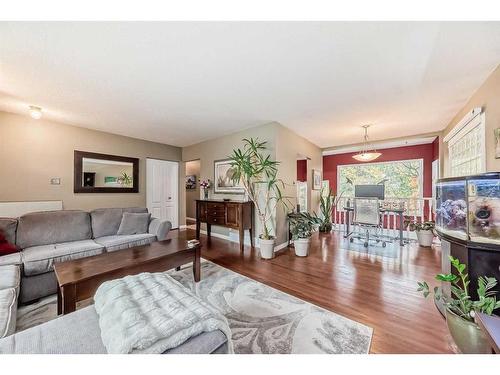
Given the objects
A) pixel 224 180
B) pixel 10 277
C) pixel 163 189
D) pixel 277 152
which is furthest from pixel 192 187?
pixel 10 277

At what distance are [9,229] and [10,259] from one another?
606 mm

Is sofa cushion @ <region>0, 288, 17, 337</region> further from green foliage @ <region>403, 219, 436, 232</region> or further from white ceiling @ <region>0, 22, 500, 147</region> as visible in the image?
green foliage @ <region>403, 219, 436, 232</region>

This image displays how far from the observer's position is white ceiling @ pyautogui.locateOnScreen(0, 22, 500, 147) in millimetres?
1479

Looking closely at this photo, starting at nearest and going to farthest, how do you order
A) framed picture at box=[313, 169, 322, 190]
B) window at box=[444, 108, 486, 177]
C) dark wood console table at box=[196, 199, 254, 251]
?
window at box=[444, 108, 486, 177] → dark wood console table at box=[196, 199, 254, 251] → framed picture at box=[313, 169, 322, 190]

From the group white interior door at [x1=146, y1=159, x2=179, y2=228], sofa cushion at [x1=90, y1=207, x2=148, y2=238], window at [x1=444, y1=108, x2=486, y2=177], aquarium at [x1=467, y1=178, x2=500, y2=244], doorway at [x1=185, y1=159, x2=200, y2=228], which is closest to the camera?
aquarium at [x1=467, y1=178, x2=500, y2=244]

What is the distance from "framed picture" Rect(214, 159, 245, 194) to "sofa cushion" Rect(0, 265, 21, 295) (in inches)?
124

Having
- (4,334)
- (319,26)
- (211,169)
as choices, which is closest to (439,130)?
(319,26)

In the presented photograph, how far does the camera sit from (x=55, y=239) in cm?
253

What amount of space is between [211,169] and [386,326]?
161 inches

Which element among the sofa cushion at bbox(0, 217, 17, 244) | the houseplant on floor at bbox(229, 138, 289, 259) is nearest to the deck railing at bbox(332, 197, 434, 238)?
the houseplant on floor at bbox(229, 138, 289, 259)

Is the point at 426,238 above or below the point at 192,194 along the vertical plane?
below

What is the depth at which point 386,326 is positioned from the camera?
160cm

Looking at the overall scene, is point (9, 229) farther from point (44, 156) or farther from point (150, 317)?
point (150, 317)
